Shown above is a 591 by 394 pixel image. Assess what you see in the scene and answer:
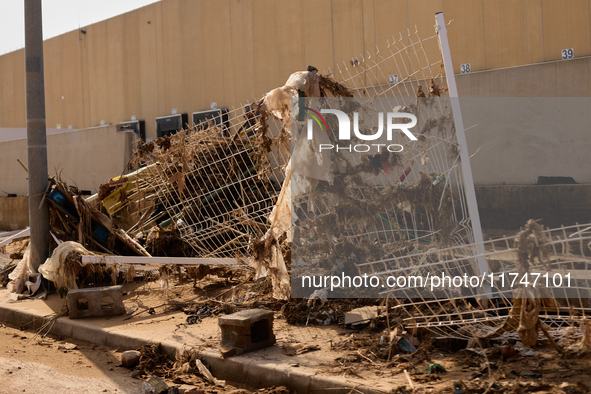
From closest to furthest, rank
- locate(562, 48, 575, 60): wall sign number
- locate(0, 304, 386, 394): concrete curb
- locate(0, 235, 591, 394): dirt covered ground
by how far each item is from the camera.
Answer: locate(0, 235, 591, 394): dirt covered ground → locate(0, 304, 386, 394): concrete curb → locate(562, 48, 575, 60): wall sign number

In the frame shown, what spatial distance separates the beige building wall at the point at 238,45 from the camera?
36.5 ft

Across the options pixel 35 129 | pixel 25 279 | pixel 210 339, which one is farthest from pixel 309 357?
pixel 35 129

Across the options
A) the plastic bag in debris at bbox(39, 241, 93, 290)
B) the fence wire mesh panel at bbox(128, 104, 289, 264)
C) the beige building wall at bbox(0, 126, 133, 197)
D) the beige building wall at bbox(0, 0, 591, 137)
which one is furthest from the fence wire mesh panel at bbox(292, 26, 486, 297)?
the beige building wall at bbox(0, 126, 133, 197)

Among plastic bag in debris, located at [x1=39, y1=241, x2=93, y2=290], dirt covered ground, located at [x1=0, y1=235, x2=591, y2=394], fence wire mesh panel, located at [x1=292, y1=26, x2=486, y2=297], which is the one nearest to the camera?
dirt covered ground, located at [x1=0, y1=235, x2=591, y2=394]

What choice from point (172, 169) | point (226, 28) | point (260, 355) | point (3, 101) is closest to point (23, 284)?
point (172, 169)

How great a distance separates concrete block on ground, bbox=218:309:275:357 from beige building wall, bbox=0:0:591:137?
6130 mm

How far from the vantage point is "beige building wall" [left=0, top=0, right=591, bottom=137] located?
36.5 feet

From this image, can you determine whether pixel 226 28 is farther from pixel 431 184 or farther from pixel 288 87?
pixel 431 184

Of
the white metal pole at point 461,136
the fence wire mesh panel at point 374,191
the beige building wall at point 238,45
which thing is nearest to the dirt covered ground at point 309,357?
the fence wire mesh panel at point 374,191

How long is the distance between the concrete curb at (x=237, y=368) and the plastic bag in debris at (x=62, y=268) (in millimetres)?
501

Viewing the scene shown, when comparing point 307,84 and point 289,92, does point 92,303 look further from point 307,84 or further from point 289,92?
point 307,84

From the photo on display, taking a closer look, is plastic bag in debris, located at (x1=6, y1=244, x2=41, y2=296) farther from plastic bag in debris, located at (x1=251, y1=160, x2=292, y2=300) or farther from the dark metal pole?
plastic bag in debris, located at (x1=251, y1=160, x2=292, y2=300)

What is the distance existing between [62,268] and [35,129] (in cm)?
200

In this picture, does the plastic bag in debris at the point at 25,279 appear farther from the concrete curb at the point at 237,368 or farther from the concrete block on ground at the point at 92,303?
the concrete block on ground at the point at 92,303
